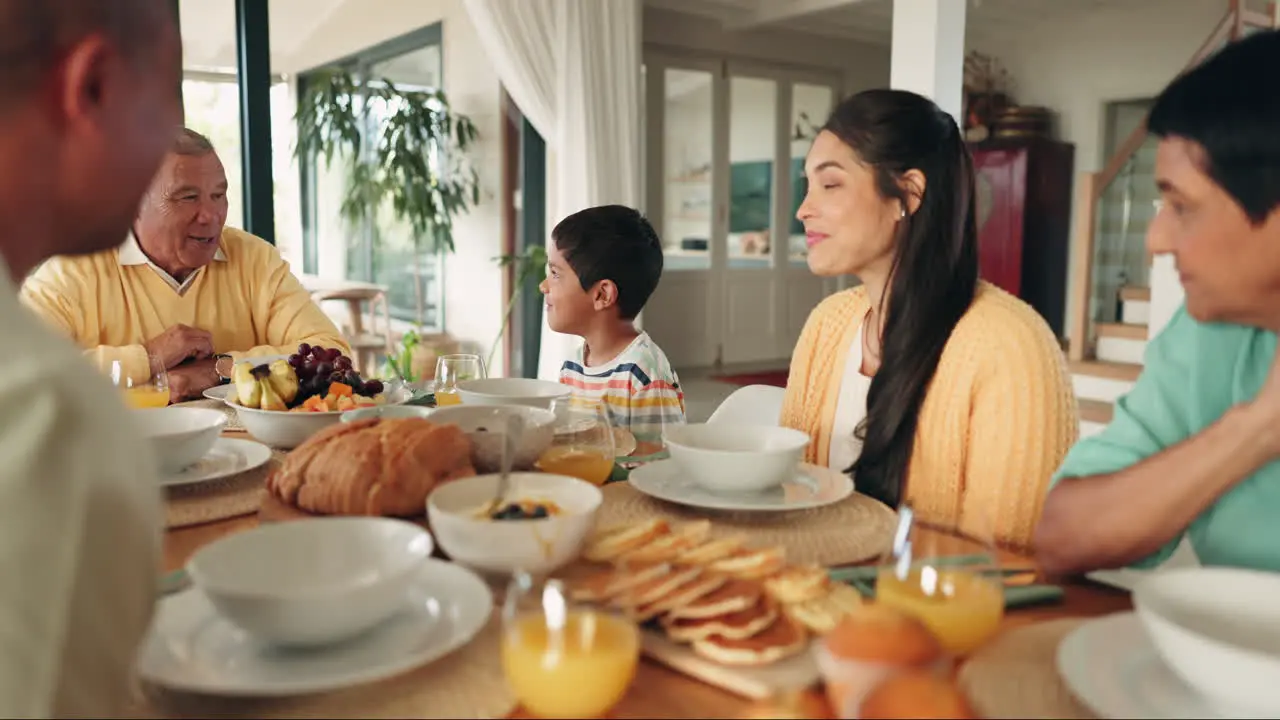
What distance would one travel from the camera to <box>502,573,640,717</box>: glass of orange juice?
665 millimetres

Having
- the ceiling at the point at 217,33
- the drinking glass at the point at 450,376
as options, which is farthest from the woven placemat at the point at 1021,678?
the ceiling at the point at 217,33

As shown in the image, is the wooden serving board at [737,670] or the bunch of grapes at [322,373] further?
the bunch of grapes at [322,373]

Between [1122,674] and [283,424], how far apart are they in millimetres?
1247

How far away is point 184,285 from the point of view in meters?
2.58

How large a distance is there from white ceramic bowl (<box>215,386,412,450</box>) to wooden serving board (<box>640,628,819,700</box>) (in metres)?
0.93

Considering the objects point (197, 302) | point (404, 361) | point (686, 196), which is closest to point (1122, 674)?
point (197, 302)

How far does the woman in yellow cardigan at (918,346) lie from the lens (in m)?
1.44

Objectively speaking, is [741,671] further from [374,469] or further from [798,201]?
[798,201]

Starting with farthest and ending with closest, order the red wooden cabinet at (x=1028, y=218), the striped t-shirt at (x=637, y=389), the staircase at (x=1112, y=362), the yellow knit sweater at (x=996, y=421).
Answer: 1. the red wooden cabinet at (x=1028, y=218)
2. the staircase at (x=1112, y=362)
3. the striped t-shirt at (x=637, y=389)
4. the yellow knit sweater at (x=996, y=421)

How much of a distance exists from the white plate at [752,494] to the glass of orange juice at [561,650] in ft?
1.56

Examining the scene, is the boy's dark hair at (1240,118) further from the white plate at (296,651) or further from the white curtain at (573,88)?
the white curtain at (573,88)

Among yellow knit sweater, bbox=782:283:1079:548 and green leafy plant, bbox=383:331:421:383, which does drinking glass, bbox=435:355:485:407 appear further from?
green leafy plant, bbox=383:331:421:383

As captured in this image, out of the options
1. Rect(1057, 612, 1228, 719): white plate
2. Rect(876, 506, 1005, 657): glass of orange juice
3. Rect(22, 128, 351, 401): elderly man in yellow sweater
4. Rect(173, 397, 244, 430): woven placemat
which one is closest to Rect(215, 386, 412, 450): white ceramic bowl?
Rect(173, 397, 244, 430): woven placemat

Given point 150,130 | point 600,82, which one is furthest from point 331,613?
point 600,82
